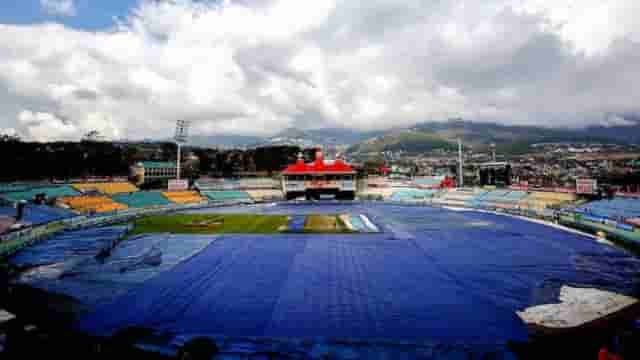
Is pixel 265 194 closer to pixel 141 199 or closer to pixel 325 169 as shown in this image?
pixel 325 169

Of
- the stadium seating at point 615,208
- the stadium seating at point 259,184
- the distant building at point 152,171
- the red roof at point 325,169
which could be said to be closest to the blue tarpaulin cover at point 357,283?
the stadium seating at point 615,208

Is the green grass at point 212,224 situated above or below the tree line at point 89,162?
below

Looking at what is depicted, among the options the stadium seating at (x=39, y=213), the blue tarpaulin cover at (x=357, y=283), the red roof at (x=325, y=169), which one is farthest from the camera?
the red roof at (x=325, y=169)

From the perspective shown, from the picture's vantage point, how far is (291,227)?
121 feet

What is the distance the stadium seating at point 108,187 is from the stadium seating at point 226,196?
9.37 m

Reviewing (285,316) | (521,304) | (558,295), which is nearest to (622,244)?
(558,295)

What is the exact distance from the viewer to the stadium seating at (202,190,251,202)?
6196 centimetres

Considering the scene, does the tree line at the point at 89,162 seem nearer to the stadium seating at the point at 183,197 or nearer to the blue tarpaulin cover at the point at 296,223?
the stadium seating at the point at 183,197

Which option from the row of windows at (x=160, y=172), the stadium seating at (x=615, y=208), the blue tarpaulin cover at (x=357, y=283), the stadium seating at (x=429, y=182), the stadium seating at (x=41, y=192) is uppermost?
the row of windows at (x=160, y=172)

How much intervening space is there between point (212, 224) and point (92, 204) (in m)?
15.5

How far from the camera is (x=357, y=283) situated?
62.4 feet

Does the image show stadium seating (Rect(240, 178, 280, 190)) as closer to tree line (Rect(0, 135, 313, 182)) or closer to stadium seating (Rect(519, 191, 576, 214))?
tree line (Rect(0, 135, 313, 182))

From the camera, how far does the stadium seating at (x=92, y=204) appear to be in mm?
44062

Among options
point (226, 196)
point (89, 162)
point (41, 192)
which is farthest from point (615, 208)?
point (89, 162)
